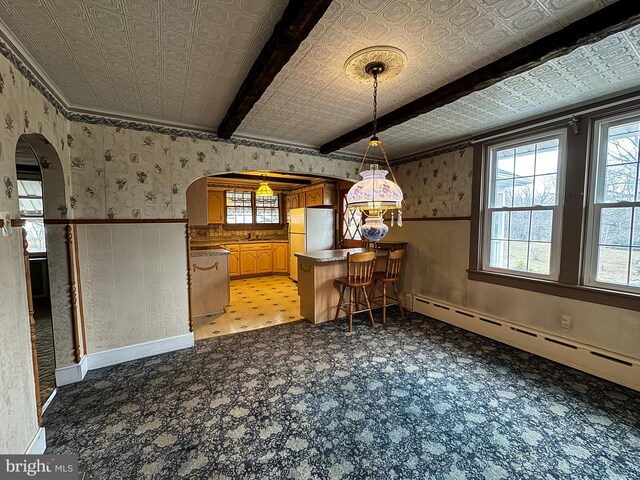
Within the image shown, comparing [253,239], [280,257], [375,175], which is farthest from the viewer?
[253,239]

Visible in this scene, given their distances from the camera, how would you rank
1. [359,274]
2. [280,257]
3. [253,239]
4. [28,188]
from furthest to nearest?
1. [253,239]
2. [280,257]
3. [28,188]
4. [359,274]

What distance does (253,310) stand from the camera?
411cm

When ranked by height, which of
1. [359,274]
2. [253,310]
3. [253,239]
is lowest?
[253,310]

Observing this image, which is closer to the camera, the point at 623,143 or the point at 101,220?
the point at 623,143

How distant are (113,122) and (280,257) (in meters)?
4.58

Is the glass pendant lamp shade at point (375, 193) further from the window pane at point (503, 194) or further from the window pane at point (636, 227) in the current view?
the window pane at point (636, 227)

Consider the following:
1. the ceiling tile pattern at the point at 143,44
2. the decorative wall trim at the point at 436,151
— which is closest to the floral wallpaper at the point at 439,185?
the decorative wall trim at the point at 436,151

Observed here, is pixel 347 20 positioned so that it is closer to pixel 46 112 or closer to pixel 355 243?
pixel 46 112

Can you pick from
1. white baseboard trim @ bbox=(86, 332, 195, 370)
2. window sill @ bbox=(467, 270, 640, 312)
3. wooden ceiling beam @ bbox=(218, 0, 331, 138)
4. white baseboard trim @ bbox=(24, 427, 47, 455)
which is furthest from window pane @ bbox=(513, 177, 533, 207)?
white baseboard trim @ bbox=(24, 427, 47, 455)

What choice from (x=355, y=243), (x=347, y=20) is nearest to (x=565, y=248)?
(x=347, y=20)

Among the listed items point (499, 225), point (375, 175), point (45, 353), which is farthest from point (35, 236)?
point (499, 225)

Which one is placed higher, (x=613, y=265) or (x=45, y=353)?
(x=613, y=265)

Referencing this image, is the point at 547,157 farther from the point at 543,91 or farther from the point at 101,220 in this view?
the point at 101,220

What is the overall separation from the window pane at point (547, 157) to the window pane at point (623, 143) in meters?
0.36
